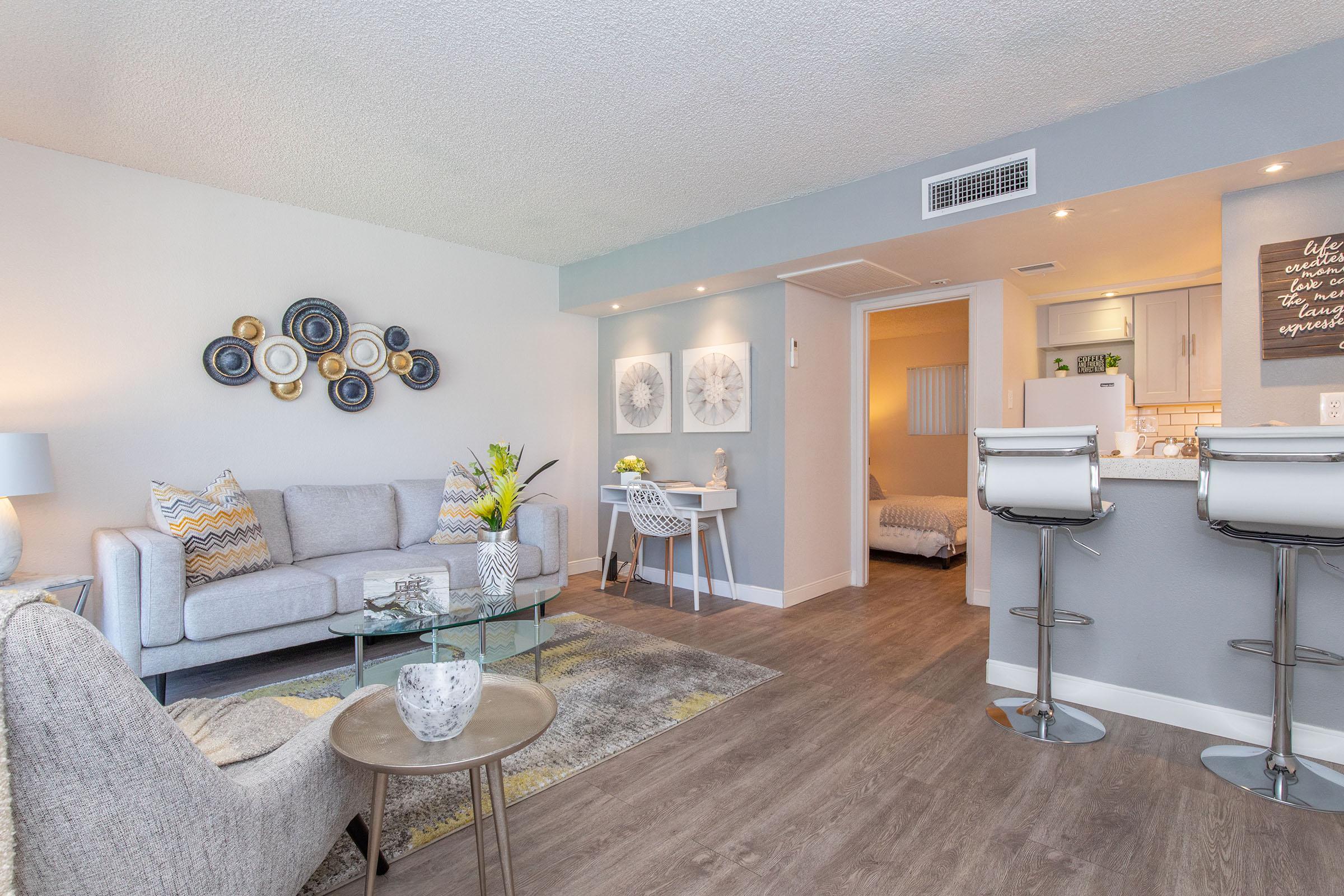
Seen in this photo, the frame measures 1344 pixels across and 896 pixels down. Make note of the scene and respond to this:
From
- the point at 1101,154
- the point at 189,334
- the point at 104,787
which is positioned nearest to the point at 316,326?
the point at 189,334

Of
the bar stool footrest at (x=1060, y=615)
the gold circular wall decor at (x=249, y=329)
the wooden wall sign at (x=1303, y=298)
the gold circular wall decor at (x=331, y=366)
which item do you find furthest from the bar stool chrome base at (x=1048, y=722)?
the gold circular wall decor at (x=249, y=329)

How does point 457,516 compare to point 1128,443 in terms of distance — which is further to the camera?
point 457,516

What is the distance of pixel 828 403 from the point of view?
512 cm

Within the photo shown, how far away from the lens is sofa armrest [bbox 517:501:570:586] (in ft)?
14.4

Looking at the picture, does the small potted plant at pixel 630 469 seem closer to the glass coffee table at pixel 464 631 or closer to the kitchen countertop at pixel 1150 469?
the glass coffee table at pixel 464 631

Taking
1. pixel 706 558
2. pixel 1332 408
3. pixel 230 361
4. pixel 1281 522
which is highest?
pixel 230 361

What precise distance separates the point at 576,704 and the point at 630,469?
2564 mm

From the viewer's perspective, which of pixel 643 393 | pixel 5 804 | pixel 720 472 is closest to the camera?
pixel 5 804

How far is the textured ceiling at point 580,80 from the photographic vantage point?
2.36m

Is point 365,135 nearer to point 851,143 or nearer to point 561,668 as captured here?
point 851,143

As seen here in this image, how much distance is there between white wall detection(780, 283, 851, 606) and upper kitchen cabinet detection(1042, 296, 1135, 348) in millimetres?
1624

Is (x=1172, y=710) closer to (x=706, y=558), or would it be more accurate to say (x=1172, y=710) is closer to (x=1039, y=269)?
(x=1039, y=269)

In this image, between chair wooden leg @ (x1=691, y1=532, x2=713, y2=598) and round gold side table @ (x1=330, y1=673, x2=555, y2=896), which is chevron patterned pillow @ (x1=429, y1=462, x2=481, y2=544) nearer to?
chair wooden leg @ (x1=691, y1=532, x2=713, y2=598)

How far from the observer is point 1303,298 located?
2869mm
